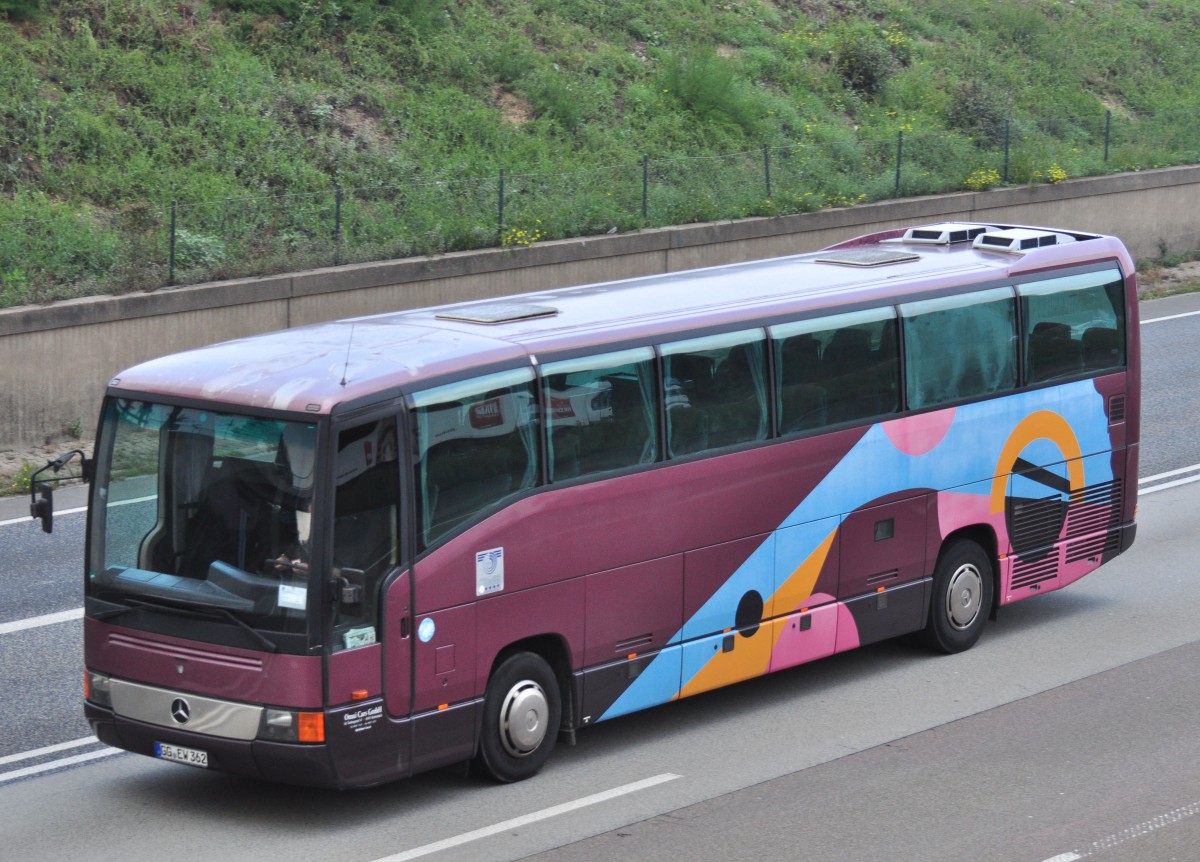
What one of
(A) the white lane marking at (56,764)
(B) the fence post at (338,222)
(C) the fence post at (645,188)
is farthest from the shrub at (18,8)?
(A) the white lane marking at (56,764)

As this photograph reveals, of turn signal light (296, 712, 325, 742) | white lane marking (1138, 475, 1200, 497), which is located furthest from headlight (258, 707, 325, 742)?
white lane marking (1138, 475, 1200, 497)

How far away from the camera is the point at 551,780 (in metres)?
9.70

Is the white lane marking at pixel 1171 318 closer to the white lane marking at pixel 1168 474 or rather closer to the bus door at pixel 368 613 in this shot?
Result: the white lane marking at pixel 1168 474

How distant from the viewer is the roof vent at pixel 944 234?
13344 millimetres

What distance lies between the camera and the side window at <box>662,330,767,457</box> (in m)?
10.4

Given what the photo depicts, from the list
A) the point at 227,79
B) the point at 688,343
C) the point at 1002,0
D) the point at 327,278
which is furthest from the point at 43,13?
the point at 1002,0

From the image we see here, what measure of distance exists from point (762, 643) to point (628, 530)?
1.50 metres

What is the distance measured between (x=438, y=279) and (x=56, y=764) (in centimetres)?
1352

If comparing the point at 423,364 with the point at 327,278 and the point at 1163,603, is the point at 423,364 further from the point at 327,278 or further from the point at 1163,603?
the point at 327,278

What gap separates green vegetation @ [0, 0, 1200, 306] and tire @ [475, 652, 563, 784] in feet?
38.3

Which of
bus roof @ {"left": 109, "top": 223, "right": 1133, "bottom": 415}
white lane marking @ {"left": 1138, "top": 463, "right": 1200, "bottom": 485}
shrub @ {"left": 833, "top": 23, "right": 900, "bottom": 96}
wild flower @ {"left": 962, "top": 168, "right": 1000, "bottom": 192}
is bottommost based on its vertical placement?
white lane marking @ {"left": 1138, "top": 463, "right": 1200, "bottom": 485}

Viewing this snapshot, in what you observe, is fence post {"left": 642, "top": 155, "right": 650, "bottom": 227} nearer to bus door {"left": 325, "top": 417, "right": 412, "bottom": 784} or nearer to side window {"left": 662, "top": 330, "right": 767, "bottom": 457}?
side window {"left": 662, "top": 330, "right": 767, "bottom": 457}

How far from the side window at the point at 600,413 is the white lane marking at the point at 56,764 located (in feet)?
10.5

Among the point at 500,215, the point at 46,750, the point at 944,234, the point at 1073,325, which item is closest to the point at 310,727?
the point at 46,750
